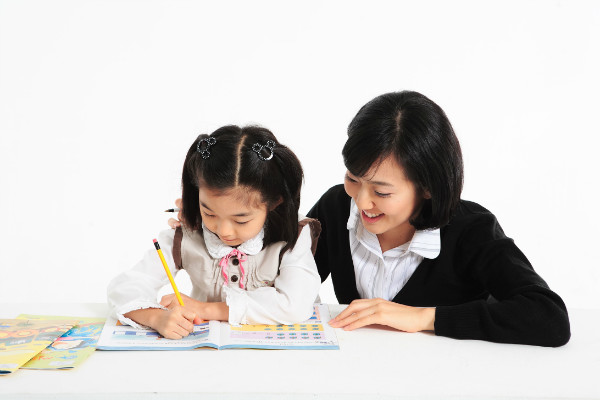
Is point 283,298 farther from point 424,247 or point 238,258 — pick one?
point 424,247

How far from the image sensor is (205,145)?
1557mm

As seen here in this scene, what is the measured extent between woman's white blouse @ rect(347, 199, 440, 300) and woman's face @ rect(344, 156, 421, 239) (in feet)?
0.30

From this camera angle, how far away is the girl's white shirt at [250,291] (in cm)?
148

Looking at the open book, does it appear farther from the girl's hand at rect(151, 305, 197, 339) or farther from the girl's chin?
the girl's chin

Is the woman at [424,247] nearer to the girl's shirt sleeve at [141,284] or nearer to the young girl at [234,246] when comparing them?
the young girl at [234,246]

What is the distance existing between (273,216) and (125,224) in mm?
1770

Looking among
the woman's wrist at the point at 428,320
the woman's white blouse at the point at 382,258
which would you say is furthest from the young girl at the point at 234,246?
the woman's wrist at the point at 428,320

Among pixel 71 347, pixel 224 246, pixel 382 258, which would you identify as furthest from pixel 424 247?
pixel 71 347

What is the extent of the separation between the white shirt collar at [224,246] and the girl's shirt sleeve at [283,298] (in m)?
0.07

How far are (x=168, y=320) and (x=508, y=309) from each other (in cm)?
69

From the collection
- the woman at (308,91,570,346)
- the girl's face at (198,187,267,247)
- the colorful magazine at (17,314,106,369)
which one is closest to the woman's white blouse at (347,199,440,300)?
the woman at (308,91,570,346)

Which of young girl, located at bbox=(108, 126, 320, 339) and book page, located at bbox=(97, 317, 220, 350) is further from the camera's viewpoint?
young girl, located at bbox=(108, 126, 320, 339)

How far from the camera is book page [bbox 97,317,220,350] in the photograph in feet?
4.34

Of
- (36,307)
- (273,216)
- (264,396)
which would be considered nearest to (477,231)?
(273,216)
